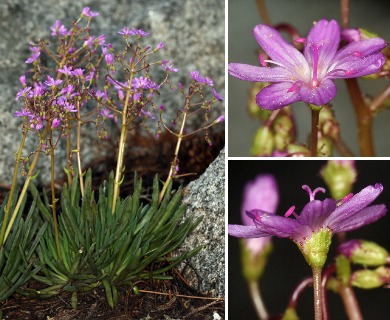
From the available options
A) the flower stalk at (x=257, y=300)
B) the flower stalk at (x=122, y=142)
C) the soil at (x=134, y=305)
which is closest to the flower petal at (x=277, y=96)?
the flower stalk at (x=257, y=300)

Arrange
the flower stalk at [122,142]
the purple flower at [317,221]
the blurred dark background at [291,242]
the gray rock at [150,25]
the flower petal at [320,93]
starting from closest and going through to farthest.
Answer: the flower petal at [320,93], the purple flower at [317,221], the blurred dark background at [291,242], the flower stalk at [122,142], the gray rock at [150,25]

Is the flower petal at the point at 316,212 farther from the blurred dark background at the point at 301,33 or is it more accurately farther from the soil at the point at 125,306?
the soil at the point at 125,306

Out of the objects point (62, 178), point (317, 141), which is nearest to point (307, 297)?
point (317, 141)

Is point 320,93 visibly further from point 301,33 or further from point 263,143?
point 301,33

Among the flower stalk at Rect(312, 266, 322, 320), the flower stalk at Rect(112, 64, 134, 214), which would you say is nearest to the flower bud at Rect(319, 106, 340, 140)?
the flower stalk at Rect(312, 266, 322, 320)

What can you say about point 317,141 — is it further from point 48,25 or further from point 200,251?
point 48,25

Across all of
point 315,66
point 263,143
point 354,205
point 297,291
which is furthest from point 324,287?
point 315,66

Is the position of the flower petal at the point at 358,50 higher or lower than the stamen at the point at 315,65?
higher
